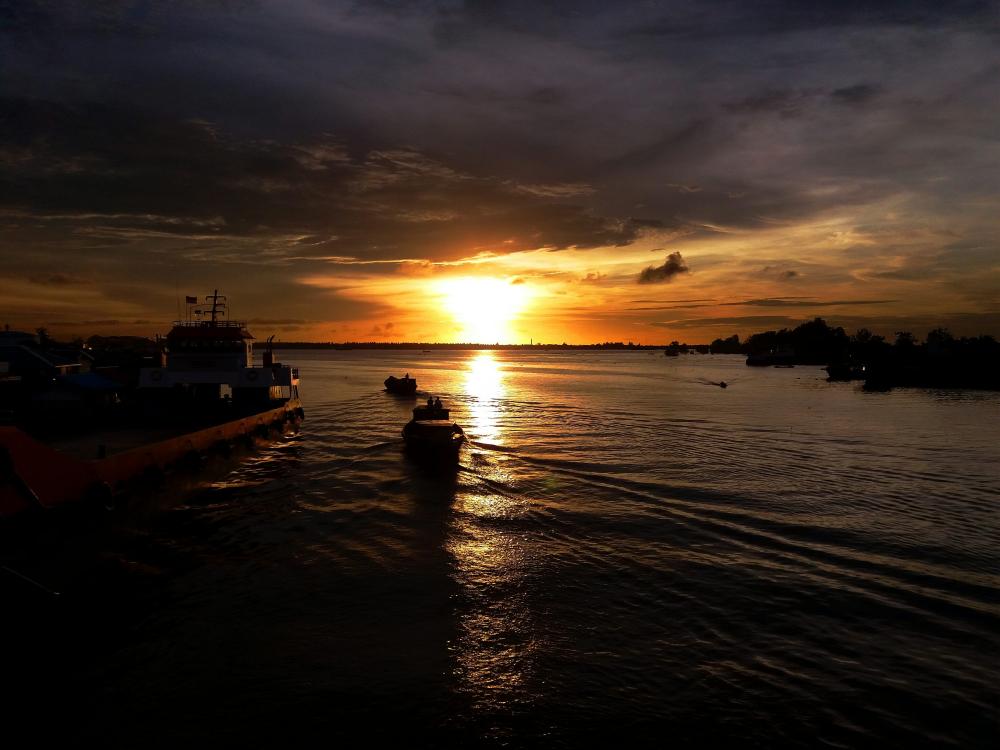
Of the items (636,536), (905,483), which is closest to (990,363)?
(905,483)

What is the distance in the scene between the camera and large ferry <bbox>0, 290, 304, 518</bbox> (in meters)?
Result: 14.2

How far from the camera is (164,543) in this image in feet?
58.7

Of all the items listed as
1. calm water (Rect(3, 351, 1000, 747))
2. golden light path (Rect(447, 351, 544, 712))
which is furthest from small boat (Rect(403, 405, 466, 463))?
golden light path (Rect(447, 351, 544, 712))

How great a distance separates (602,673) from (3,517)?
47.0ft

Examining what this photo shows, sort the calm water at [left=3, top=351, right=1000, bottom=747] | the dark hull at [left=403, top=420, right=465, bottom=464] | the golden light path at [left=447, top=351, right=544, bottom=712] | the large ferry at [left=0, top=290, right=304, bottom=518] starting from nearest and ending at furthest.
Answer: the calm water at [left=3, top=351, right=1000, bottom=747] → the golden light path at [left=447, top=351, right=544, bottom=712] → the large ferry at [left=0, top=290, right=304, bottom=518] → the dark hull at [left=403, top=420, right=465, bottom=464]

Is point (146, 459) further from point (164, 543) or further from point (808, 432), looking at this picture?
point (808, 432)

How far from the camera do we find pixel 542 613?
42.9ft

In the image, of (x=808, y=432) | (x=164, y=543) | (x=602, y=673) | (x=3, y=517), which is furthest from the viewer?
(x=808, y=432)

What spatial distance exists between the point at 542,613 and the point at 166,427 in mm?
25016

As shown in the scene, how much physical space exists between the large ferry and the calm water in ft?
6.58

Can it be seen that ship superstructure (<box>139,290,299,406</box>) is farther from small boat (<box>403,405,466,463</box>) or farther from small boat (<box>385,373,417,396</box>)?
small boat (<box>385,373,417,396</box>)

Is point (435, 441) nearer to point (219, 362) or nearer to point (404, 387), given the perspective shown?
point (219, 362)

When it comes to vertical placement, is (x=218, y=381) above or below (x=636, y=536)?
above

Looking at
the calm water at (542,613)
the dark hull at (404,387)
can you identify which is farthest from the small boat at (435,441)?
the dark hull at (404,387)
